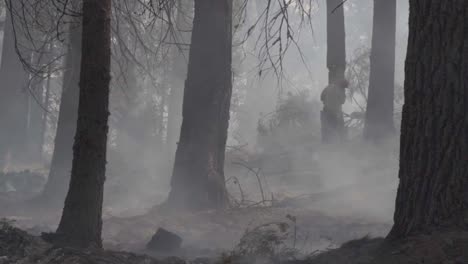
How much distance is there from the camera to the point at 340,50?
18.6 metres

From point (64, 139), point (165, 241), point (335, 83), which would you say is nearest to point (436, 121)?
point (165, 241)

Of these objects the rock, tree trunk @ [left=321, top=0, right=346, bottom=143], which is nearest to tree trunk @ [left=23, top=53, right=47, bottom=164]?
tree trunk @ [left=321, top=0, right=346, bottom=143]

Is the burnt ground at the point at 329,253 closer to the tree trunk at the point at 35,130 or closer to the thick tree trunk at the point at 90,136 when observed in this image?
the thick tree trunk at the point at 90,136

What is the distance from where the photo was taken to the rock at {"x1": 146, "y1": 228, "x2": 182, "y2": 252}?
322 inches

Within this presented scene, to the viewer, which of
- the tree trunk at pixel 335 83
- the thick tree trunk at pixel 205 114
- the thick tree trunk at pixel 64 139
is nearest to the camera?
the thick tree trunk at pixel 205 114

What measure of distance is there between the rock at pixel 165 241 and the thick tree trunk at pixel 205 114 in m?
2.76

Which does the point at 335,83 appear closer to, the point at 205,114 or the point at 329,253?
the point at 205,114

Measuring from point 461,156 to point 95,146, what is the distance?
2956 millimetres

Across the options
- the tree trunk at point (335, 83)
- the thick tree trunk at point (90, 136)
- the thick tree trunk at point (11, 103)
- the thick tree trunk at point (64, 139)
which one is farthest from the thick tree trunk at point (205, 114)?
the thick tree trunk at point (11, 103)

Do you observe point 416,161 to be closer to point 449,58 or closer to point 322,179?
point 449,58

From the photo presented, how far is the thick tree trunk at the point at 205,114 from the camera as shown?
36.3ft

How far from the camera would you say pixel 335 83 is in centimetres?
1831

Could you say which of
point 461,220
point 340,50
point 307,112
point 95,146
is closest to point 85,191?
point 95,146

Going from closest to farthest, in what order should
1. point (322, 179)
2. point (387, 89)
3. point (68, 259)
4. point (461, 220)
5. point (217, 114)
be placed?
point (461, 220) → point (68, 259) → point (217, 114) → point (322, 179) → point (387, 89)
